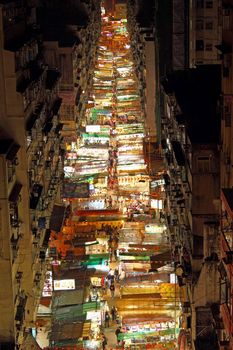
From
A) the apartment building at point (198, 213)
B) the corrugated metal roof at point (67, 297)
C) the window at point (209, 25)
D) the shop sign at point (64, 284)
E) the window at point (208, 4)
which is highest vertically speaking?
the window at point (208, 4)

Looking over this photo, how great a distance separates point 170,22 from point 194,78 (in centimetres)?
2034

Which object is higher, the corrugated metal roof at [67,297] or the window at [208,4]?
the window at [208,4]

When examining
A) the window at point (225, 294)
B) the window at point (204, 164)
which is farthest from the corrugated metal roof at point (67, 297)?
the window at point (225, 294)

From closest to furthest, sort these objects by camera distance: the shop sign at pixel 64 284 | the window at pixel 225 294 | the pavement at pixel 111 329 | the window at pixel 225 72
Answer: the window at pixel 225 294 < the window at pixel 225 72 < the pavement at pixel 111 329 < the shop sign at pixel 64 284

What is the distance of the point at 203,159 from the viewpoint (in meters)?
A: 26.6

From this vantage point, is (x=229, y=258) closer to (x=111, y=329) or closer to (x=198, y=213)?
(x=198, y=213)

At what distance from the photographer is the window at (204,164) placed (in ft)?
87.0

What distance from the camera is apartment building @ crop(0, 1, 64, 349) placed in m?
26.3

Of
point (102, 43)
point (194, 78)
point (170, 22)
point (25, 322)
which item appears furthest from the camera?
point (102, 43)

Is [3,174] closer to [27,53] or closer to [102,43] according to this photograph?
[27,53]

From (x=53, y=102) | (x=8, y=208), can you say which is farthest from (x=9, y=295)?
(x=53, y=102)

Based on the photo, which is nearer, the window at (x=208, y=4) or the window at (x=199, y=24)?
the window at (x=208, y=4)

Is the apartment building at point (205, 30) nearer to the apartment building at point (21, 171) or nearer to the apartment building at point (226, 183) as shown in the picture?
the apartment building at point (21, 171)

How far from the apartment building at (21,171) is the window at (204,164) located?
6834 mm
